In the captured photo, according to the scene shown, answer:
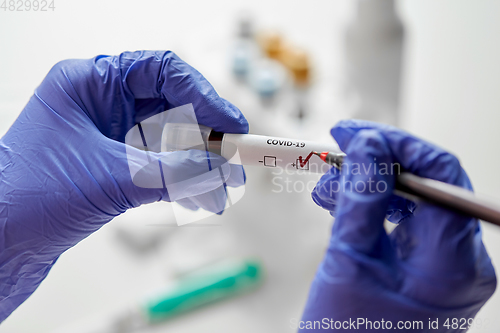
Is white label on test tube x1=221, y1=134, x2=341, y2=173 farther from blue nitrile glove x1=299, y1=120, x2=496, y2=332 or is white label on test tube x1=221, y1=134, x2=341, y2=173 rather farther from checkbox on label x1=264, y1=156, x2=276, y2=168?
blue nitrile glove x1=299, y1=120, x2=496, y2=332

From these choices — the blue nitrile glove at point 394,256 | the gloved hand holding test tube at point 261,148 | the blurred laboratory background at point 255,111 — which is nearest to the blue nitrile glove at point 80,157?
the gloved hand holding test tube at point 261,148

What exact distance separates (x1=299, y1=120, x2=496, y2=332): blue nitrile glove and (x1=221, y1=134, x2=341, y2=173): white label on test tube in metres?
0.15

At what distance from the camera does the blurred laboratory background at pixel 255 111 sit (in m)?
1.26

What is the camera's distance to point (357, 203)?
52 centimetres

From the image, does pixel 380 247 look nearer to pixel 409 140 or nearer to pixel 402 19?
pixel 409 140

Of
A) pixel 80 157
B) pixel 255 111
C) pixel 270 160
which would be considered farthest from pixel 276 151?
pixel 255 111

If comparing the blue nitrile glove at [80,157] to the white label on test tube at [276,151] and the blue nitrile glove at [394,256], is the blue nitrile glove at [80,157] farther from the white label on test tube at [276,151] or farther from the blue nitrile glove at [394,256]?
the blue nitrile glove at [394,256]

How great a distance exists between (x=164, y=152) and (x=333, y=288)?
430 millimetres

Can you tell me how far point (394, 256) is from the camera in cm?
55

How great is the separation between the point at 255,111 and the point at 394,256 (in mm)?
1006

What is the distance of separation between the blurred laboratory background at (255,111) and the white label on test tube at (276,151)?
50cm

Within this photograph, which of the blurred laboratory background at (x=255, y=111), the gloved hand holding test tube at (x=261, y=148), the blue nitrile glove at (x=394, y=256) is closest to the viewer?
the blue nitrile glove at (x=394, y=256)

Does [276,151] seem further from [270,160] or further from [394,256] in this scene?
[394,256]

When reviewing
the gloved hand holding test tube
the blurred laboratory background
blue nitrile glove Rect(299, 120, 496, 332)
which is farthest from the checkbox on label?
the blurred laboratory background
